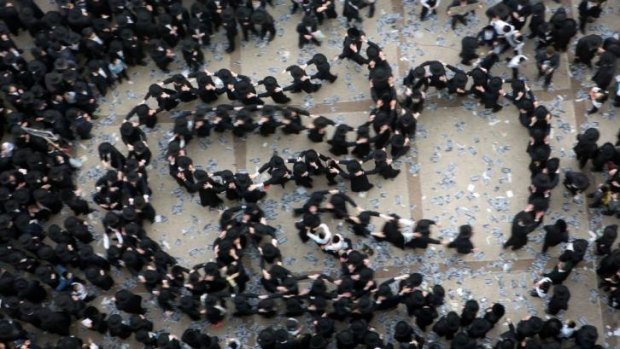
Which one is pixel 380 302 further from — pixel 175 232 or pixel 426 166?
pixel 175 232

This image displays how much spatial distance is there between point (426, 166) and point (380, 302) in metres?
2.47

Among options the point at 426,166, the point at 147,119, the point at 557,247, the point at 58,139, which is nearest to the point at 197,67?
the point at 147,119

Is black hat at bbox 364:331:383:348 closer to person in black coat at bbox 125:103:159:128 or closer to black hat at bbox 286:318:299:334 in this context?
black hat at bbox 286:318:299:334

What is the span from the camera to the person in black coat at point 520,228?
37.8 ft

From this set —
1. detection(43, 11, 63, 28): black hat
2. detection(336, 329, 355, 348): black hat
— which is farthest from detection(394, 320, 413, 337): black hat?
detection(43, 11, 63, 28): black hat

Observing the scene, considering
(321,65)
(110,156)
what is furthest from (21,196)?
(321,65)

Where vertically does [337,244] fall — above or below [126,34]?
below

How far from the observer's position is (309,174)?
12.5 meters

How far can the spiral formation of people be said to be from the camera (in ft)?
37.7

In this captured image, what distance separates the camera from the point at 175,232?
12836 mm

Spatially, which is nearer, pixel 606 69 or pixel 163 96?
pixel 606 69

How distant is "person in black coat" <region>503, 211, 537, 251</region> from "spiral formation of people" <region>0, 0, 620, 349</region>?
1.1 inches

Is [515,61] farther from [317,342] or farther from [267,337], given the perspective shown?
[267,337]

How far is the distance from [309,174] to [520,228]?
295cm
